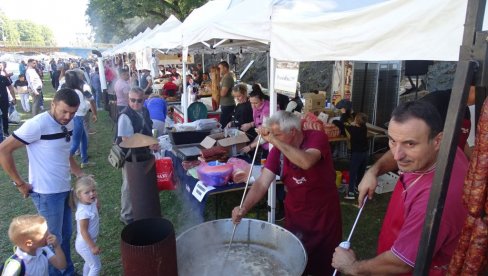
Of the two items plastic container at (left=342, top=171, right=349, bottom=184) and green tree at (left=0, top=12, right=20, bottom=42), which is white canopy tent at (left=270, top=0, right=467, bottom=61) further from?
green tree at (left=0, top=12, right=20, bottom=42)

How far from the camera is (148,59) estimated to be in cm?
1042

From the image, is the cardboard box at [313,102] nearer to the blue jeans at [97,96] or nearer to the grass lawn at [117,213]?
the grass lawn at [117,213]

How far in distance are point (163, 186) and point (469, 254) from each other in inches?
158

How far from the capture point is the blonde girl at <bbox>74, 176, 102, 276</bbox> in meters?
2.90

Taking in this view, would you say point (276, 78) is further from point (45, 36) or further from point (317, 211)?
point (45, 36)

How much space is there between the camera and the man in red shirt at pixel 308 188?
2479mm

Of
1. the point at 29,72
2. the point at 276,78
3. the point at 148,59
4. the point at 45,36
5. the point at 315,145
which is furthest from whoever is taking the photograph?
the point at 45,36

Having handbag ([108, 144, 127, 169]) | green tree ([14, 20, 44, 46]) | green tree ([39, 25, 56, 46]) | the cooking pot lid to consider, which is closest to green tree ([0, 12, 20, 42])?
green tree ([14, 20, 44, 46])

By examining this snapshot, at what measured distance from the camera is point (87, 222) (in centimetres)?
294

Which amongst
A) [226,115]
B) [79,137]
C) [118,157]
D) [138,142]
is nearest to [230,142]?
[138,142]

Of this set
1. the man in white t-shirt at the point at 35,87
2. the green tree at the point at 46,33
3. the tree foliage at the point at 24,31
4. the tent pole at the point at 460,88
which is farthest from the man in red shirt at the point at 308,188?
the green tree at the point at 46,33

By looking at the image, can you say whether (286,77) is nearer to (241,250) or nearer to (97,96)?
(241,250)

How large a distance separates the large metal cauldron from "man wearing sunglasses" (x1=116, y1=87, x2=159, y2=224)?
2165mm

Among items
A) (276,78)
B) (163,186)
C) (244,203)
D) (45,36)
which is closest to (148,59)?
(163,186)
